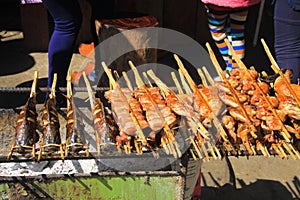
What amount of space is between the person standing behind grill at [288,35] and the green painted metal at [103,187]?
5.40 ft

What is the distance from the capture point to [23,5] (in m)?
6.22

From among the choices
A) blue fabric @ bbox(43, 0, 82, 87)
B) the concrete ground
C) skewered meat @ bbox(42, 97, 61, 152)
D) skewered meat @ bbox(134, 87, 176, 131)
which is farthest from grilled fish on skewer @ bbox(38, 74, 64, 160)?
the concrete ground

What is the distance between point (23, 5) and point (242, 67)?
13.6 feet

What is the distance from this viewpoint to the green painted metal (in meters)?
2.69

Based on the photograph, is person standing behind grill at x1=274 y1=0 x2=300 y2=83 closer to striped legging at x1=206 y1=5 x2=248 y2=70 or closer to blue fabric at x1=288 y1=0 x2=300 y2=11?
blue fabric at x1=288 y1=0 x2=300 y2=11

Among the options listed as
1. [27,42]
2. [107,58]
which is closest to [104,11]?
[107,58]

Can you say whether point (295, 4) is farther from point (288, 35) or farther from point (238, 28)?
point (238, 28)

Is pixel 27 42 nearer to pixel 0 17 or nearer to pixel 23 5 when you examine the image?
pixel 23 5

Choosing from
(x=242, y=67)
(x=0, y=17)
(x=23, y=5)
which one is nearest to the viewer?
(x=242, y=67)

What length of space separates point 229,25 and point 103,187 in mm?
2840

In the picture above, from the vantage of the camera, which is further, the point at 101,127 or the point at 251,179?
the point at 251,179

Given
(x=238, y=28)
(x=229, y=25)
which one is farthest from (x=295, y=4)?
(x=229, y=25)

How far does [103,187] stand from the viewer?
2.75 meters

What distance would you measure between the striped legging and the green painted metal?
2.23 meters
